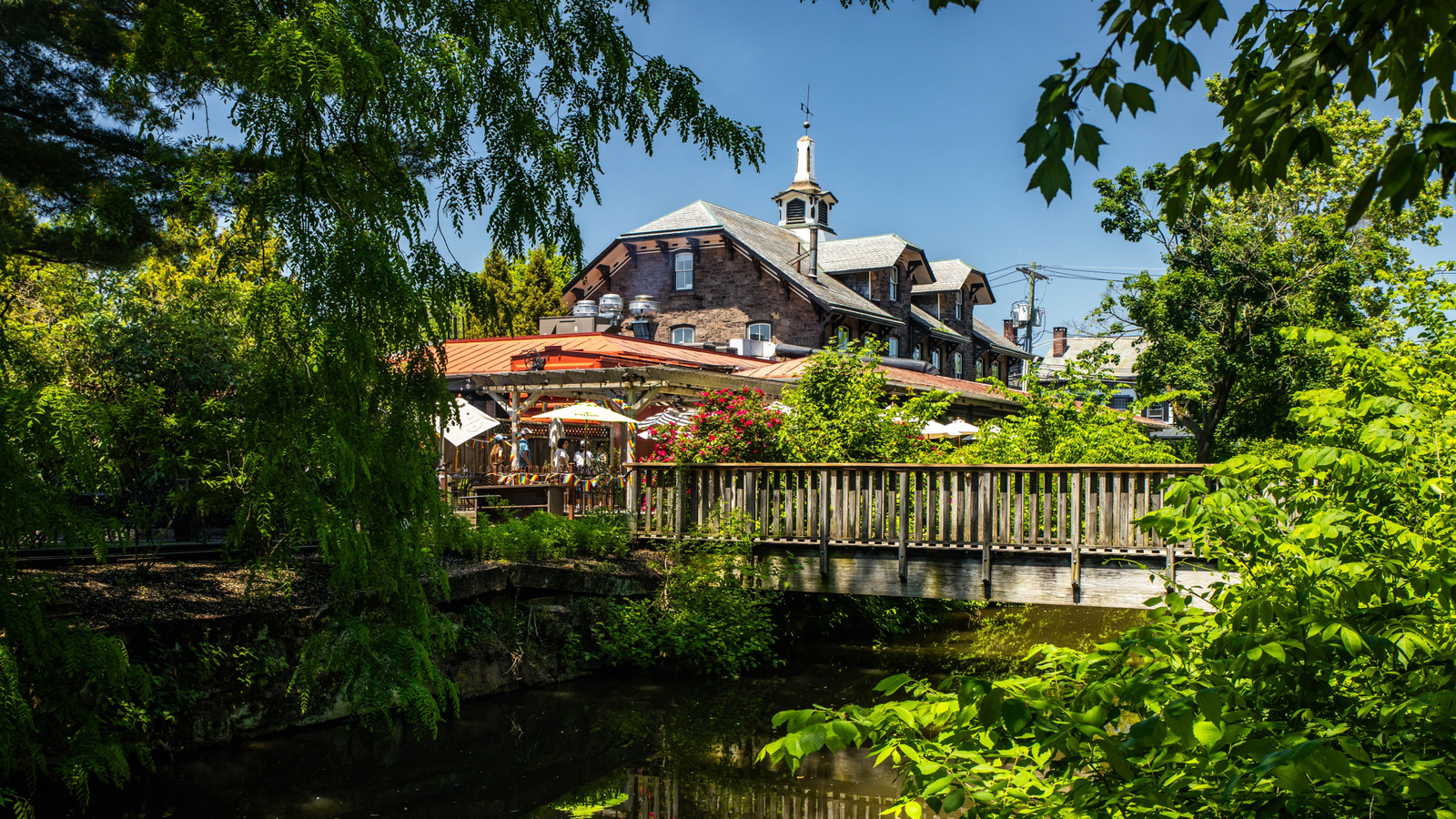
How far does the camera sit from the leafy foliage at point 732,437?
43.7 feet

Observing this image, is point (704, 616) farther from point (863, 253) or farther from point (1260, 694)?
point (863, 253)

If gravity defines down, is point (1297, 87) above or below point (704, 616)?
above

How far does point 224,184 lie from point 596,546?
A: 25.7ft

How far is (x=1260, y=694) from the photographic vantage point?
282cm

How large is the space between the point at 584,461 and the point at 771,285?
44.9 ft

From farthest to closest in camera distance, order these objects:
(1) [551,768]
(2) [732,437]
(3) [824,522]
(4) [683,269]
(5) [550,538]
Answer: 1. (4) [683,269]
2. (2) [732,437]
3. (5) [550,538]
4. (3) [824,522]
5. (1) [551,768]

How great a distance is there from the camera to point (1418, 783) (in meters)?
2.02

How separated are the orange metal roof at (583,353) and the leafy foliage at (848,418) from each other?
6.12 meters

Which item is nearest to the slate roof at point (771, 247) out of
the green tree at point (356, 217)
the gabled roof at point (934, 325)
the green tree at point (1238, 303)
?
the gabled roof at point (934, 325)

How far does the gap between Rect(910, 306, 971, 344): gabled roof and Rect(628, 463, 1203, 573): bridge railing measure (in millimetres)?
24589

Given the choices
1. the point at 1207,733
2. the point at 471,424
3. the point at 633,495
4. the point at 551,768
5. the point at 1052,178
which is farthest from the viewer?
the point at 471,424

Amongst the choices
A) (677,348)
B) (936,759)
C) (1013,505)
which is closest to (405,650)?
(936,759)

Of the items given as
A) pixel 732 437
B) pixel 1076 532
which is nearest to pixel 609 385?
pixel 732 437

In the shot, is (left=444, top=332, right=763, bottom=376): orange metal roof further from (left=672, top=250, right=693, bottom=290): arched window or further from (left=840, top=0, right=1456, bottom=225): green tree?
(left=840, top=0, right=1456, bottom=225): green tree
